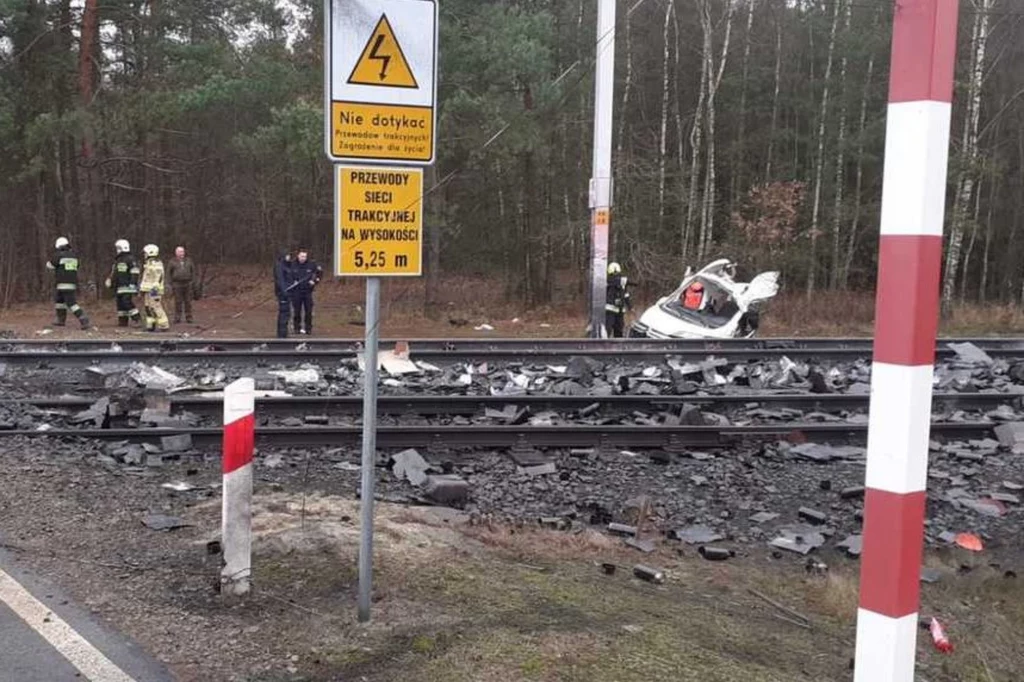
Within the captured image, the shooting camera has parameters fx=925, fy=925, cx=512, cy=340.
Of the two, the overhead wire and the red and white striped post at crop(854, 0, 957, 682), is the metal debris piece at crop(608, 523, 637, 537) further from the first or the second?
the red and white striped post at crop(854, 0, 957, 682)

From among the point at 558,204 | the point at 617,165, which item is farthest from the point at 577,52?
the point at 558,204

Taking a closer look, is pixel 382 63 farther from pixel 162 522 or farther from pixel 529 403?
pixel 529 403

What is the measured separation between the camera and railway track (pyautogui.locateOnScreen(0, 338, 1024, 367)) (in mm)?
12680

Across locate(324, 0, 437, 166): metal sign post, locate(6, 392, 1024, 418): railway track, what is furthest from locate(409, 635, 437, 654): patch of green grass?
locate(6, 392, 1024, 418): railway track

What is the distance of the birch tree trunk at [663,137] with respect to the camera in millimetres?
31203

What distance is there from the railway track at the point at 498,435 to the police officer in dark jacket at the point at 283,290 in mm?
9706

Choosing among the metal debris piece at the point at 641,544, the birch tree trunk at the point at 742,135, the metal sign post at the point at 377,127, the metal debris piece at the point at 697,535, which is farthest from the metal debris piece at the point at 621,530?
the birch tree trunk at the point at 742,135

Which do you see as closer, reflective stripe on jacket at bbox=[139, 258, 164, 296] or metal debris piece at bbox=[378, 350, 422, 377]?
metal debris piece at bbox=[378, 350, 422, 377]

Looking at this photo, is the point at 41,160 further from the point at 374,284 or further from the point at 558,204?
the point at 374,284

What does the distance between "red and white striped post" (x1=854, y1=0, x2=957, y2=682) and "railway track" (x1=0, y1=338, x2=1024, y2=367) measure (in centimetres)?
1074

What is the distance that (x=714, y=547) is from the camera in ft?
21.1

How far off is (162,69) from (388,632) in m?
25.6

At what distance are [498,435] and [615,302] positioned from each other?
1096 cm

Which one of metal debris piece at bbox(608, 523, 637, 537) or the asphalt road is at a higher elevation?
the asphalt road
